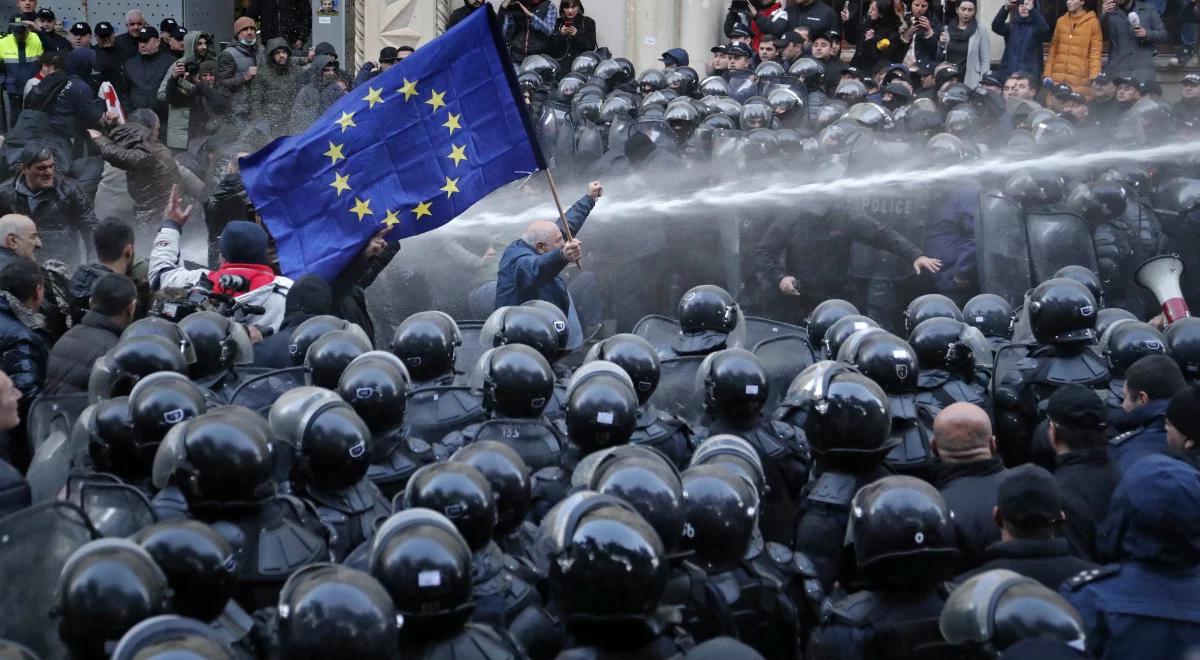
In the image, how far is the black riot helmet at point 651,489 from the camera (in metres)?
4.38

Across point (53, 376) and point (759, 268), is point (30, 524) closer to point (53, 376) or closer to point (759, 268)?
point (53, 376)

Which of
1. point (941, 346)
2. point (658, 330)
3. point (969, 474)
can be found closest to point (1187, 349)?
point (941, 346)

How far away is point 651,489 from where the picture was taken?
4414 millimetres

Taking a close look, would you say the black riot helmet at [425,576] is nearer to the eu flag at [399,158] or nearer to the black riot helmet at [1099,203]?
the eu flag at [399,158]

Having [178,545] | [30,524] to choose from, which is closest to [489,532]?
[178,545]

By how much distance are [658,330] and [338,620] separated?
15.8 feet

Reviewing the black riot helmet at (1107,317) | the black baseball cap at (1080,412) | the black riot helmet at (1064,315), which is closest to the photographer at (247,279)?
the black riot helmet at (1064,315)

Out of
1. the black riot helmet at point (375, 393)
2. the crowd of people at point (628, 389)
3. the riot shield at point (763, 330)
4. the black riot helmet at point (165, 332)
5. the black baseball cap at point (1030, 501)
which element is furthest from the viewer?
the riot shield at point (763, 330)

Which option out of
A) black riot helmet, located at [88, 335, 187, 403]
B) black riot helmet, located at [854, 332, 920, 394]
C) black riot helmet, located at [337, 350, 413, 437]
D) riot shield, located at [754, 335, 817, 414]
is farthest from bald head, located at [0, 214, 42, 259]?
black riot helmet, located at [854, 332, 920, 394]

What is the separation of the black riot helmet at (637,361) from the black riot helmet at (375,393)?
91cm

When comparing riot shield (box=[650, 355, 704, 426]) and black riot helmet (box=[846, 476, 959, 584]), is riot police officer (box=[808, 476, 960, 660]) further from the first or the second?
riot shield (box=[650, 355, 704, 426])

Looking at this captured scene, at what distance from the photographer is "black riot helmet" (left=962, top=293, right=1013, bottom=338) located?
27.1 ft

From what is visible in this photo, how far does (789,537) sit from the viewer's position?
20.6 feet

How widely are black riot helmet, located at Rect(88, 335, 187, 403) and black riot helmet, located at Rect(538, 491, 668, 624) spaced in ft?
9.65
